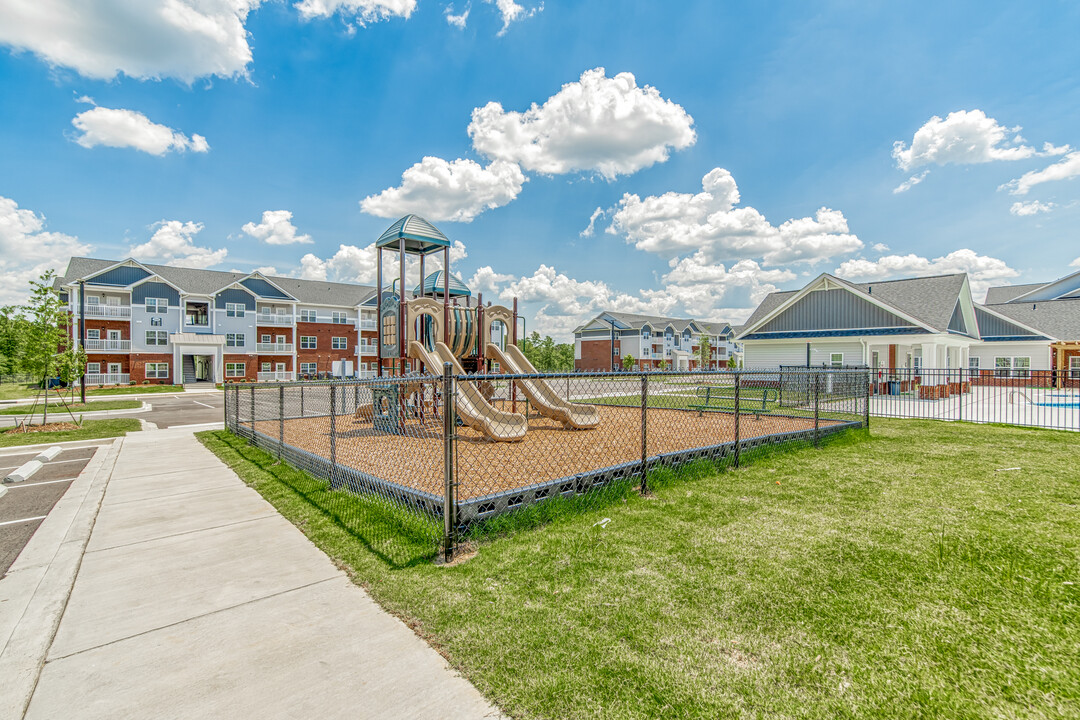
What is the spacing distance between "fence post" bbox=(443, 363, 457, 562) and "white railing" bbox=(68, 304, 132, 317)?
4480cm

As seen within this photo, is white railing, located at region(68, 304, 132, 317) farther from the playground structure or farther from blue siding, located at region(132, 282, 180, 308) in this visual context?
the playground structure

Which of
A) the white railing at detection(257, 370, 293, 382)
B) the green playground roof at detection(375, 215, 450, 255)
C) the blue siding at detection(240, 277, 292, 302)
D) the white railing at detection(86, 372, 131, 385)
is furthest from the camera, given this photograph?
the blue siding at detection(240, 277, 292, 302)

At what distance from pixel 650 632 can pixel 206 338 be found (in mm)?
45317

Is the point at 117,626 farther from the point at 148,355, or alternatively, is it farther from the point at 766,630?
the point at 148,355

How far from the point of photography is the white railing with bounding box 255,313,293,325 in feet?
137

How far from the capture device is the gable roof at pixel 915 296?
2245cm

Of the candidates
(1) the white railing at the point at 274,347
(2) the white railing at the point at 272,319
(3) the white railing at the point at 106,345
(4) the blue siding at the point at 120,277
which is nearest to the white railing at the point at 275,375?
(1) the white railing at the point at 274,347

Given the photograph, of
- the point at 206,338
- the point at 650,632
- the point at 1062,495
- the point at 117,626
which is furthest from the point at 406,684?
the point at 206,338

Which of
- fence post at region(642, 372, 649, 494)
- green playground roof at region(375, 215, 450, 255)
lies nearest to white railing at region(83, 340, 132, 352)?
green playground roof at region(375, 215, 450, 255)

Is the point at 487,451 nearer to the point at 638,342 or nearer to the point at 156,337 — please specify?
the point at 156,337

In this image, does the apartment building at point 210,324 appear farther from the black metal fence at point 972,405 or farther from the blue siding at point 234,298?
the black metal fence at point 972,405

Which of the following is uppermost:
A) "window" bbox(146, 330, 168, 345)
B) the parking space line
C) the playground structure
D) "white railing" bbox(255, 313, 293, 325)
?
"white railing" bbox(255, 313, 293, 325)

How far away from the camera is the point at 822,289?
25.3 metres

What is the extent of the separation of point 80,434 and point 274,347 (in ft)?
111
